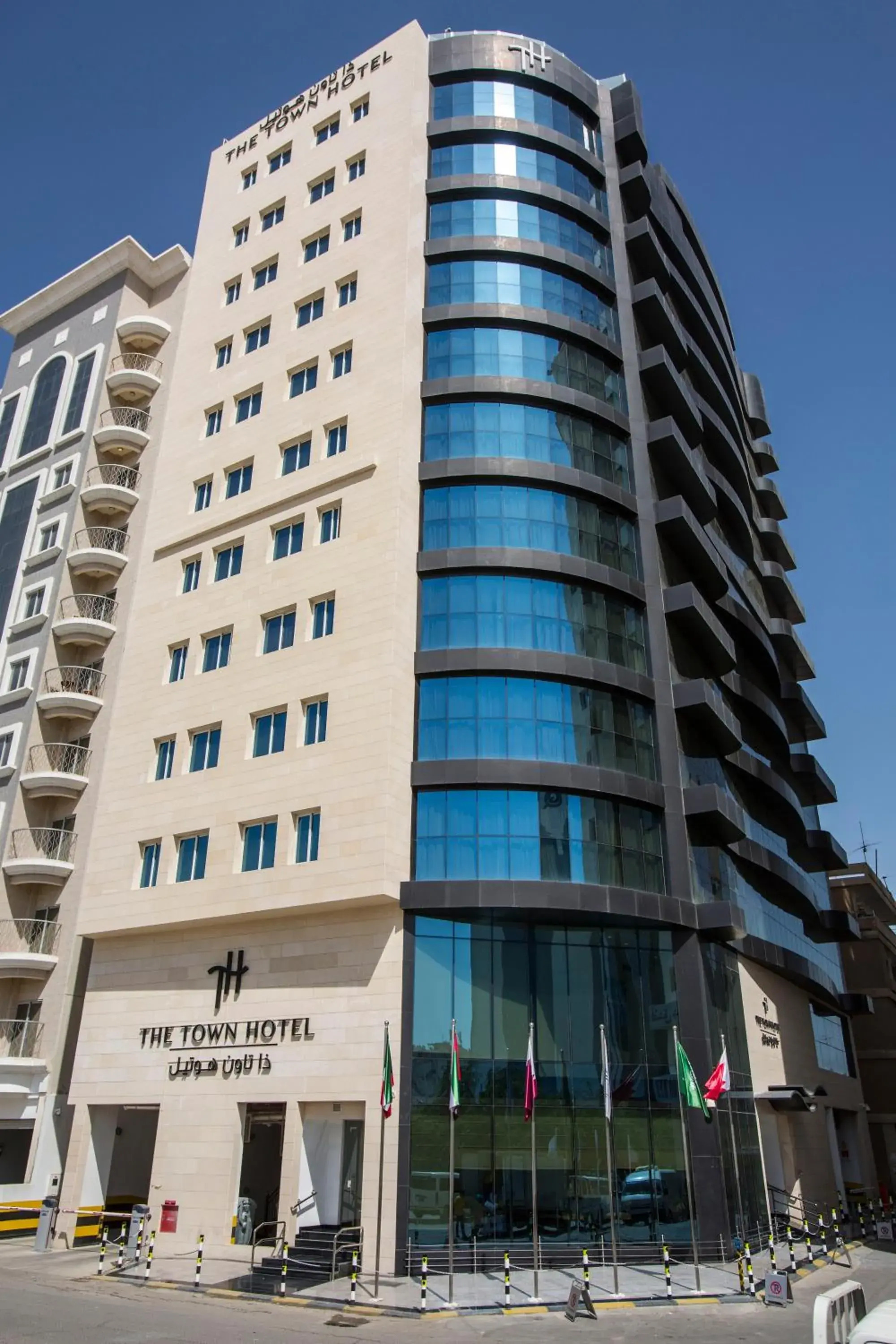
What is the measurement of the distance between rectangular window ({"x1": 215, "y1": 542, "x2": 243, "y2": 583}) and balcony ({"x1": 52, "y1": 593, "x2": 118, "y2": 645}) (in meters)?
8.29

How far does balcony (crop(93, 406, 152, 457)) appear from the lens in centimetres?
5047

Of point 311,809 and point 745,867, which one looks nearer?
point 311,809

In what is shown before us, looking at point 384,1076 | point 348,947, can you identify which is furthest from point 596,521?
point 384,1076

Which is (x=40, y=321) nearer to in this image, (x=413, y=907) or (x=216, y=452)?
(x=216, y=452)

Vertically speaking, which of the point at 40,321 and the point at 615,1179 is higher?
the point at 40,321

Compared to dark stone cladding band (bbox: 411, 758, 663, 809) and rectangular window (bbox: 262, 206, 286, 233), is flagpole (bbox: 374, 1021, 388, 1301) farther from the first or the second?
rectangular window (bbox: 262, 206, 286, 233)

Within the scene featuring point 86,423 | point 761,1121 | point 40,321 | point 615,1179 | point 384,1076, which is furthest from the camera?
point 40,321

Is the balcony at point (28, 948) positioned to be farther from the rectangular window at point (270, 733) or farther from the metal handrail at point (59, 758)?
the rectangular window at point (270, 733)

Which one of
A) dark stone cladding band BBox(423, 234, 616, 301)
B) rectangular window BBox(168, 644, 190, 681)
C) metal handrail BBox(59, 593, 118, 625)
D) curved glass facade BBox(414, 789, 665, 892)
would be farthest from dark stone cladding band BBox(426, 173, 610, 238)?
curved glass facade BBox(414, 789, 665, 892)

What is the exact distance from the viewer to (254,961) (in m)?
33.3

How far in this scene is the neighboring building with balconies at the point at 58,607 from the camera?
39750 mm

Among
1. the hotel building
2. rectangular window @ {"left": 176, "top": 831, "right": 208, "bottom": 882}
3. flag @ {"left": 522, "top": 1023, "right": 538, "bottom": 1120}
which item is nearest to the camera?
flag @ {"left": 522, "top": 1023, "right": 538, "bottom": 1120}

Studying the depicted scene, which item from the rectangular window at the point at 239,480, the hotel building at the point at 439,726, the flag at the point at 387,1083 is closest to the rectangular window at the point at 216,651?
the hotel building at the point at 439,726

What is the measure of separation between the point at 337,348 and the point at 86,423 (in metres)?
17.7
